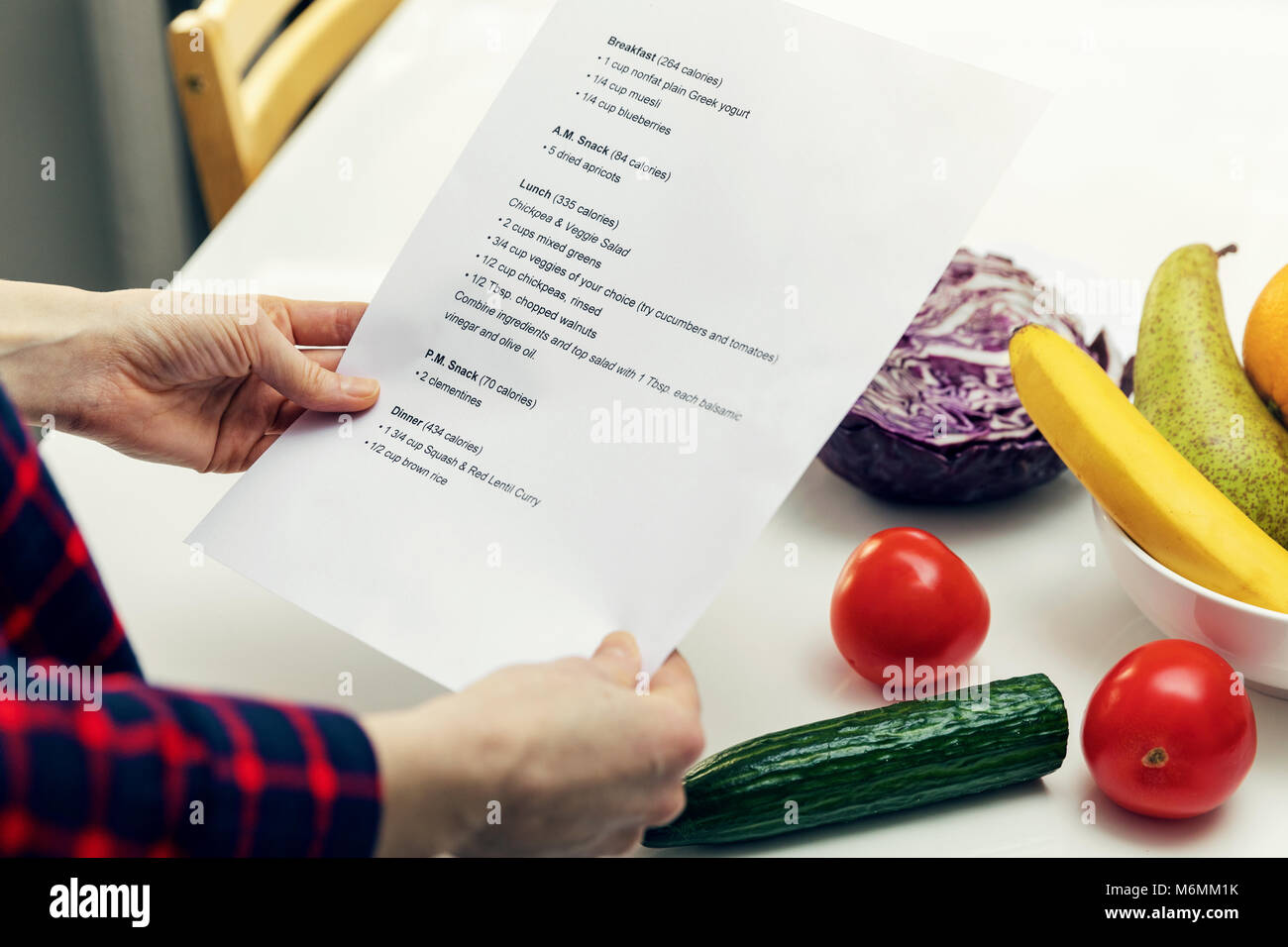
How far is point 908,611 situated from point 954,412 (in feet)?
0.76

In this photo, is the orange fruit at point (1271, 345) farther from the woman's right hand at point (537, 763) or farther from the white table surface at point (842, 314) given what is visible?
the woman's right hand at point (537, 763)

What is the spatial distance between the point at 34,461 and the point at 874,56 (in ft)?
2.10

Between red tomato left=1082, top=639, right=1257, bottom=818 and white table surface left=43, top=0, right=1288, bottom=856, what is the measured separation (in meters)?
0.04

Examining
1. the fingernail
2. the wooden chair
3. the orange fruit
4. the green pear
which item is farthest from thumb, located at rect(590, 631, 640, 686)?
the wooden chair

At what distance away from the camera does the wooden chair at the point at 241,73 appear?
140 centimetres

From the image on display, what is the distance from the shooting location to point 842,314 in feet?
2.71

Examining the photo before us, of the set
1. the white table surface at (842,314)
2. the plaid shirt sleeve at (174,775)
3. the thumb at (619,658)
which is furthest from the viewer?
the white table surface at (842,314)

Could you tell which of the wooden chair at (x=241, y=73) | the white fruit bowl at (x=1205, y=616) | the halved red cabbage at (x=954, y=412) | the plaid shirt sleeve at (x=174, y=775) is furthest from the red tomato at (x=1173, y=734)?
the wooden chair at (x=241, y=73)

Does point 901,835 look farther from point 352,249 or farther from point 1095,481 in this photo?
point 352,249

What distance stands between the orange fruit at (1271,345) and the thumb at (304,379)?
0.69 metres

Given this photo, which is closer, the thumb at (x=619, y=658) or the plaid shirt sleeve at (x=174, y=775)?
the plaid shirt sleeve at (x=174, y=775)

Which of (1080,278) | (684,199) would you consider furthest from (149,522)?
(1080,278)

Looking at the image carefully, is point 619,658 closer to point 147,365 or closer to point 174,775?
point 174,775

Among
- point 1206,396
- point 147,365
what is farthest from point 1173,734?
point 147,365
